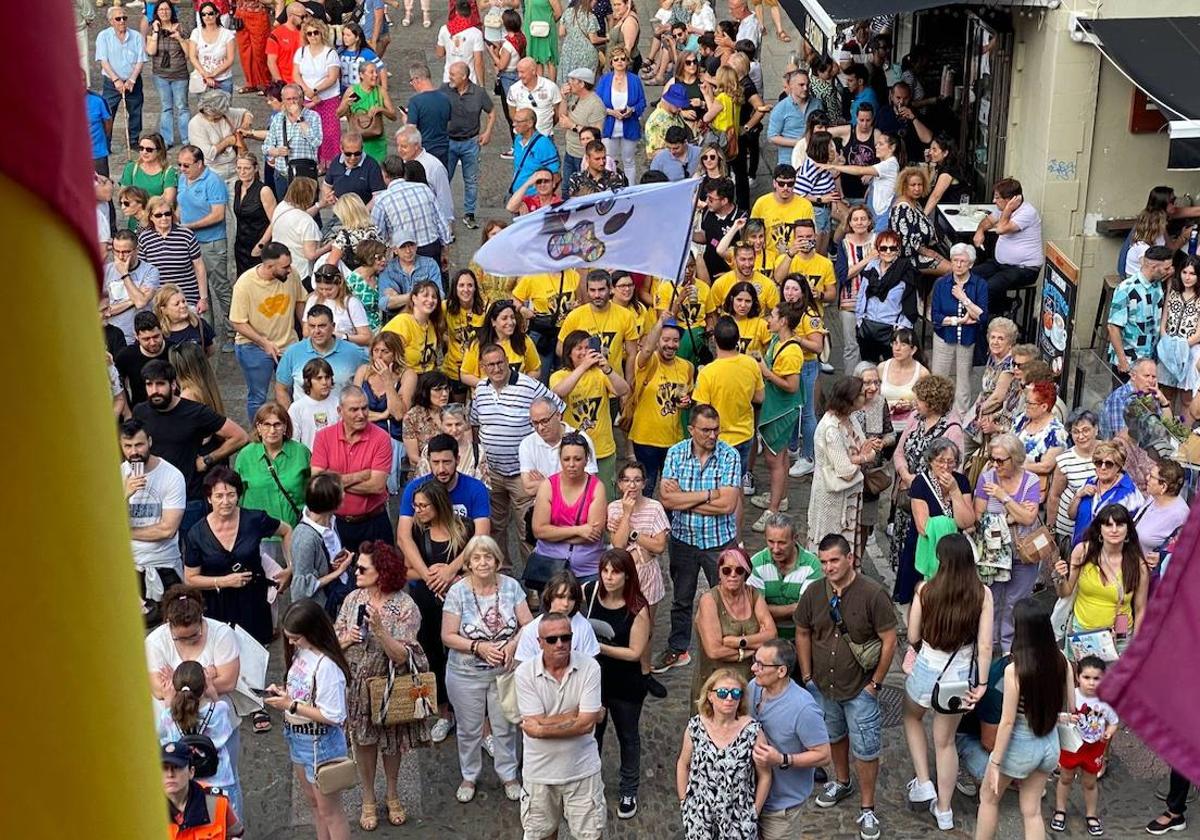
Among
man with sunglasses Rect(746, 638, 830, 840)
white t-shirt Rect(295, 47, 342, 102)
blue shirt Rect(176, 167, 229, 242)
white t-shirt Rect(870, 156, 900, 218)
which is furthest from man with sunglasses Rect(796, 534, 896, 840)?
white t-shirt Rect(295, 47, 342, 102)

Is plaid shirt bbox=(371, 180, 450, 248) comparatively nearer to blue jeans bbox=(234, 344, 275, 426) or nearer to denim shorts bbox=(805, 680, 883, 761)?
blue jeans bbox=(234, 344, 275, 426)

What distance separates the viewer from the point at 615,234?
A: 10805 millimetres

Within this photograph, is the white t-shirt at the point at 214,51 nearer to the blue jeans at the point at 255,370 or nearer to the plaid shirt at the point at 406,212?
the plaid shirt at the point at 406,212

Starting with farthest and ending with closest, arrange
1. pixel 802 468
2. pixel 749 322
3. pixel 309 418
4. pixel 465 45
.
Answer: pixel 465 45 < pixel 802 468 < pixel 749 322 < pixel 309 418

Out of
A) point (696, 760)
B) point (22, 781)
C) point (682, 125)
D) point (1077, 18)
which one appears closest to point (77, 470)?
point (22, 781)

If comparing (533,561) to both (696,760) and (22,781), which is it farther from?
(22,781)

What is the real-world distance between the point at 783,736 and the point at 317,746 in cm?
208

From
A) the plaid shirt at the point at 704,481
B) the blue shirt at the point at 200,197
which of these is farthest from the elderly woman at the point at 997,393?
the blue shirt at the point at 200,197

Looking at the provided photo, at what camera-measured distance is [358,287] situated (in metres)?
11.7

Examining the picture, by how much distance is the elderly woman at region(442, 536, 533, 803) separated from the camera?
8.19 metres

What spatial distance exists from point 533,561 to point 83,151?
8183 mm

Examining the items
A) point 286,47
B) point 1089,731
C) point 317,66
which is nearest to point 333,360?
point 1089,731

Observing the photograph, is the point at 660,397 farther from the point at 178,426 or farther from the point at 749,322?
the point at 178,426

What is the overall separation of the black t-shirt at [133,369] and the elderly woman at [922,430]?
449 cm
